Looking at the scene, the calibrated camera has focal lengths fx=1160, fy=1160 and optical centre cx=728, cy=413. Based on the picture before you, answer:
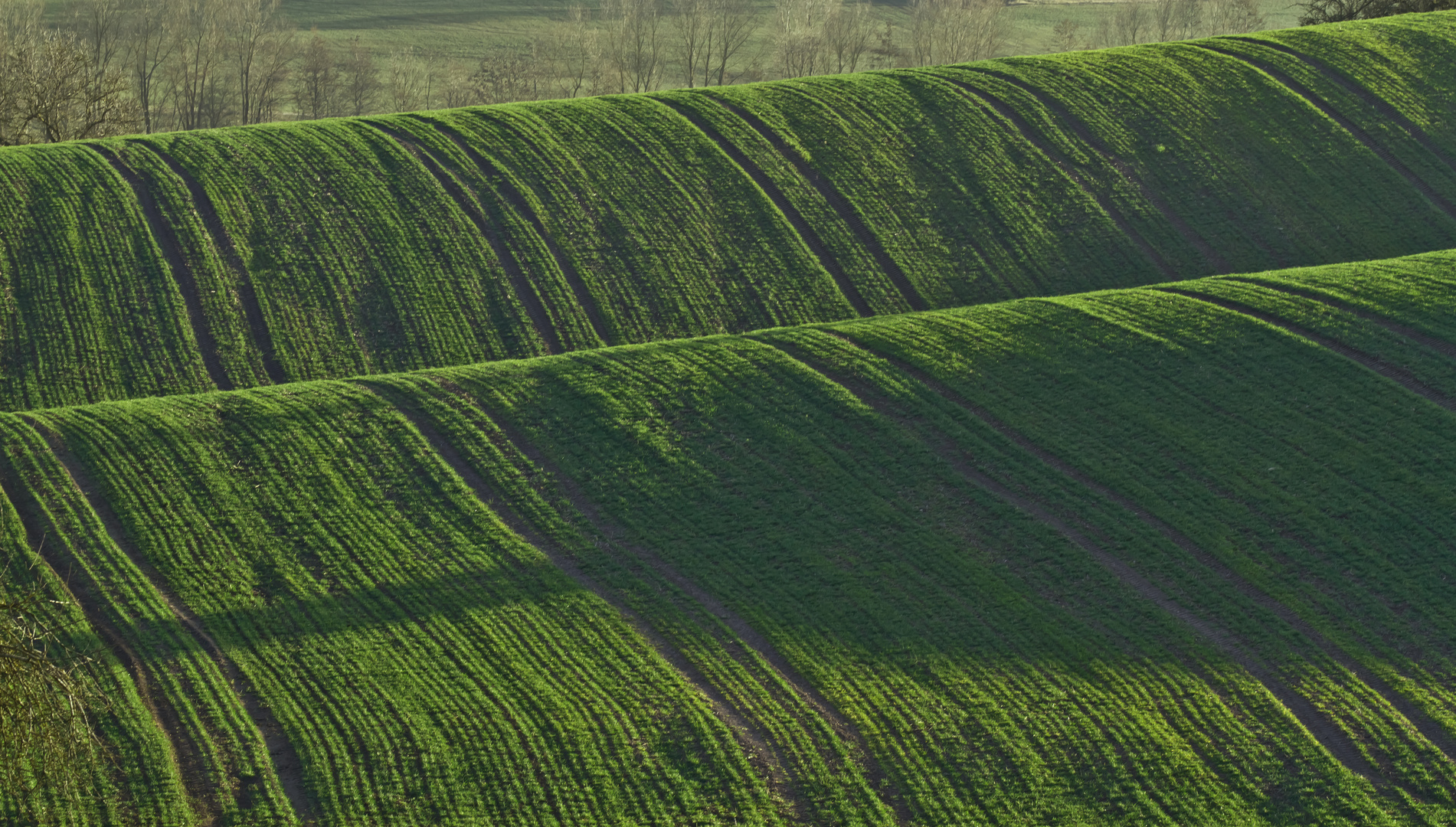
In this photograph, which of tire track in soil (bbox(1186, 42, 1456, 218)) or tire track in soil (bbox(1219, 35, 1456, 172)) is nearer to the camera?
tire track in soil (bbox(1186, 42, 1456, 218))

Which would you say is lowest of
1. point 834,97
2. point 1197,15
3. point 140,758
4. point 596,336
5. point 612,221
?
point 140,758

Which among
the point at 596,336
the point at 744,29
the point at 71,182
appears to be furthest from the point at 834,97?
the point at 744,29

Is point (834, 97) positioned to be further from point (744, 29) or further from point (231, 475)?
point (744, 29)

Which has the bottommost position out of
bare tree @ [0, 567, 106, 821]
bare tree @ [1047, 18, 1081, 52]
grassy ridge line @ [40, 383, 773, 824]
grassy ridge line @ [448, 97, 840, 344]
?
grassy ridge line @ [40, 383, 773, 824]

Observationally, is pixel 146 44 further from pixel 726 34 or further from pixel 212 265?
pixel 212 265

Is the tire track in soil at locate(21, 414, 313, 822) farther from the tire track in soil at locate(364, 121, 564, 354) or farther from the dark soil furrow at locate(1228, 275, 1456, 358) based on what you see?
the dark soil furrow at locate(1228, 275, 1456, 358)

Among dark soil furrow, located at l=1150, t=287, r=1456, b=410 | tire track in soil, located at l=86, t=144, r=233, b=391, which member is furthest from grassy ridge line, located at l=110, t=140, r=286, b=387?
dark soil furrow, located at l=1150, t=287, r=1456, b=410

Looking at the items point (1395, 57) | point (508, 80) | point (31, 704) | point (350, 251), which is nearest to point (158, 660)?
point (31, 704)
